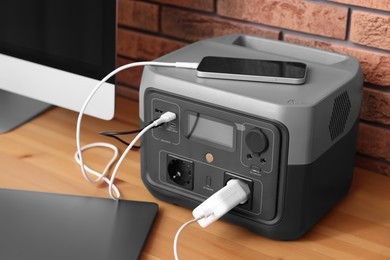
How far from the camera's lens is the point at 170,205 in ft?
3.45

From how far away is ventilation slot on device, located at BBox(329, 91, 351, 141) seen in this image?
96 cm

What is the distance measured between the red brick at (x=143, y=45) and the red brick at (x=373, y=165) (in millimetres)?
397

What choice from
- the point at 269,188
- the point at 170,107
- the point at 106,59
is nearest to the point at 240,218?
the point at 269,188

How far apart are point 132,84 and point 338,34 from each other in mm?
463

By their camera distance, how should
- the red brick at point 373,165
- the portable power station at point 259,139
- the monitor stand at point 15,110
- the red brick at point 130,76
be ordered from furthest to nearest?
the red brick at point 130,76
the monitor stand at point 15,110
the red brick at point 373,165
the portable power station at point 259,139

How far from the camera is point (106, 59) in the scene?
42.2 inches

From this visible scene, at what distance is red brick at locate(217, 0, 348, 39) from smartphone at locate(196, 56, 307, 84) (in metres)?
0.18

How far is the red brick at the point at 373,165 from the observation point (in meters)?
1.17

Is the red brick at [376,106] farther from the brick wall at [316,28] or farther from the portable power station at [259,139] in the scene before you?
the portable power station at [259,139]

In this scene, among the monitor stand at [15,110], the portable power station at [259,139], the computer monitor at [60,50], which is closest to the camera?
the portable power station at [259,139]

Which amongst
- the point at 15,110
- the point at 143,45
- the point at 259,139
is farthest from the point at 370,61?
the point at 15,110

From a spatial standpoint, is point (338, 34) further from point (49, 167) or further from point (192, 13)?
point (49, 167)

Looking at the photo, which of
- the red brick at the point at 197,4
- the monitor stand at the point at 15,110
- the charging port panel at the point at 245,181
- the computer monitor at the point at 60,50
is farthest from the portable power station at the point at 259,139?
the monitor stand at the point at 15,110

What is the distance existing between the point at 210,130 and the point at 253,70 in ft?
0.35
